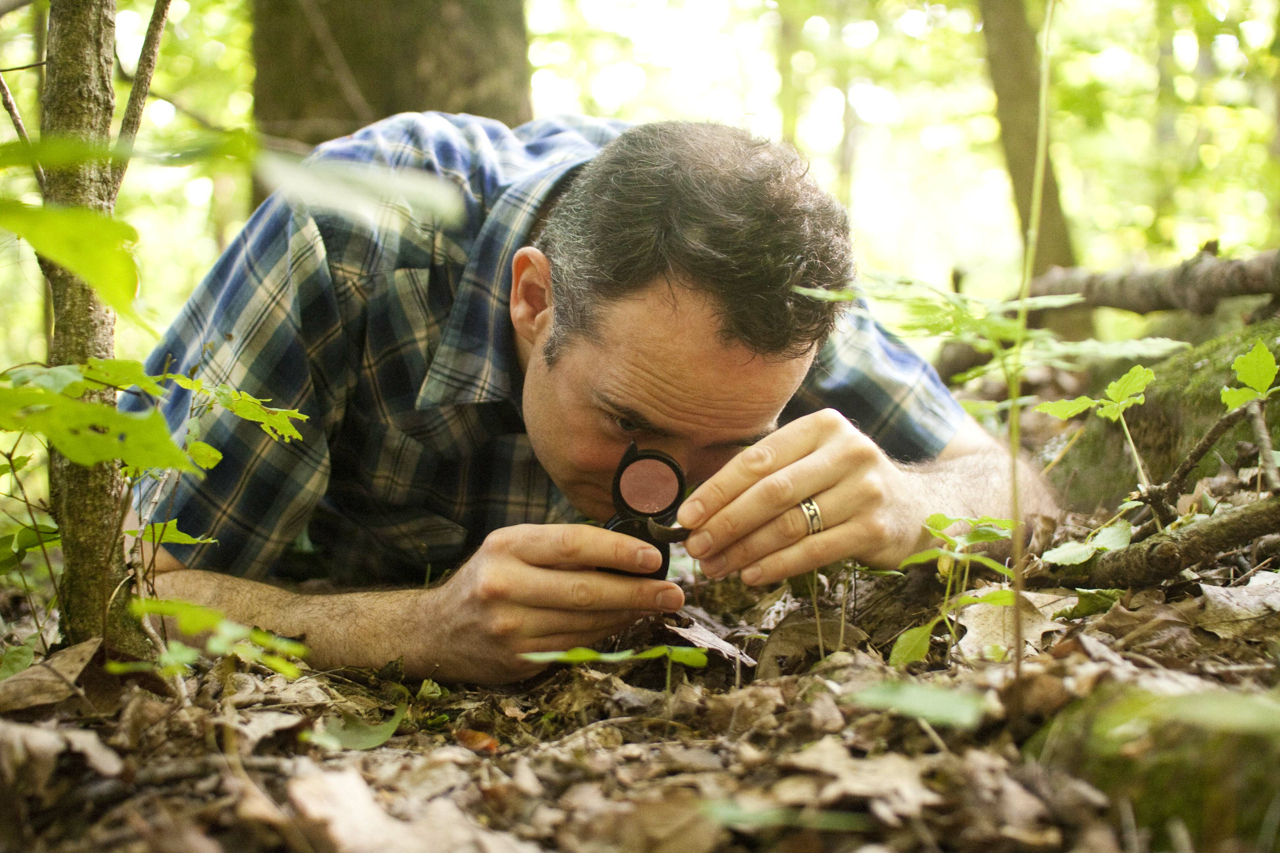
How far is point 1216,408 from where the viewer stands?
2.48 metres

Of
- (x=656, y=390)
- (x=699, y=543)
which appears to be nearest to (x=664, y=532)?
(x=699, y=543)

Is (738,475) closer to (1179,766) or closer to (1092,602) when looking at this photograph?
(1092,602)

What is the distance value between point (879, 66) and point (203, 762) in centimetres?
961

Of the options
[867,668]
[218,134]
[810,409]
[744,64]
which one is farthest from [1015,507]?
[744,64]

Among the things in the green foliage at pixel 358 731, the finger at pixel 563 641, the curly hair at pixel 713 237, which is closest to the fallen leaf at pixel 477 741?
the green foliage at pixel 358 731

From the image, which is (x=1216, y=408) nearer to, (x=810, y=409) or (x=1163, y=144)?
(x=810, y=409)

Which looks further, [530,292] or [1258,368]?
[530,292]

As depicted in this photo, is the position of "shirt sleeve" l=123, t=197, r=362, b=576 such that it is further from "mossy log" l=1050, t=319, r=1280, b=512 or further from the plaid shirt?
"mossy log" l=1050, t=319, r=1280, b=512

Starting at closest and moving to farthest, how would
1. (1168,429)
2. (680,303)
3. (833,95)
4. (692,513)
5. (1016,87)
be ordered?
(692,513) < (680,303) < (1168,429) < (1016,87) < (833,95)

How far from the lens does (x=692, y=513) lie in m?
1.87

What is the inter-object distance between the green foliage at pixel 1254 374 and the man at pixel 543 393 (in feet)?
2.44

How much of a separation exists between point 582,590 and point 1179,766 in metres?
1.19

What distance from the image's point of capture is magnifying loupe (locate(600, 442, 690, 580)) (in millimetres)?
2010

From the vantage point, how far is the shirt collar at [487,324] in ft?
8.89
